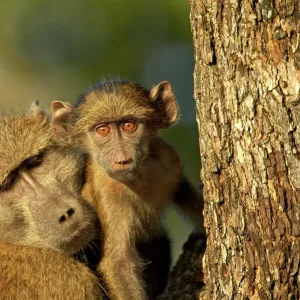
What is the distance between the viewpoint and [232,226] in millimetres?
3977

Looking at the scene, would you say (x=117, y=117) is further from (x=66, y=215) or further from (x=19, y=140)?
(x=66, y=215)

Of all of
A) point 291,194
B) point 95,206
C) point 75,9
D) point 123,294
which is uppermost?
point 75,9

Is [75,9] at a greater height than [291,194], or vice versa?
[75,9]

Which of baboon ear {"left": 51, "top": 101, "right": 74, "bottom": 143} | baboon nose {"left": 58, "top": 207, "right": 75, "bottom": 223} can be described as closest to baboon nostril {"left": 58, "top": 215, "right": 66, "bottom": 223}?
baboon nose {"left": 58, "top": 207, "right": 75, "bottom": 223}

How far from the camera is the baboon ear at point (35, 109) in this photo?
557 centimetres

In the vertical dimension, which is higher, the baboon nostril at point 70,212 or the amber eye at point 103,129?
the amber eye at point 103,129

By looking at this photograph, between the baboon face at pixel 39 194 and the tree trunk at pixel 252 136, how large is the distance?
4.03ft

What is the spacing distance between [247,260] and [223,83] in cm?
102

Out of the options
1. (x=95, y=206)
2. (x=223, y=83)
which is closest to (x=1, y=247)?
(x=95, y=206)

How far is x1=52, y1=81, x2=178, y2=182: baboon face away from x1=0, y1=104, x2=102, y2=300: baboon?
37 centimetres

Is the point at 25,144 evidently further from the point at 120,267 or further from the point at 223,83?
the point at 223,83

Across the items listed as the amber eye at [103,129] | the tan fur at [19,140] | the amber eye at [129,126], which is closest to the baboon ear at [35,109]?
the tan fur at [19,140]

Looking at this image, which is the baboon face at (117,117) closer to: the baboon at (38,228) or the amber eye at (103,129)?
the amber eye at (103,129)

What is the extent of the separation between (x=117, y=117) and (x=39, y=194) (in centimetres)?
86
